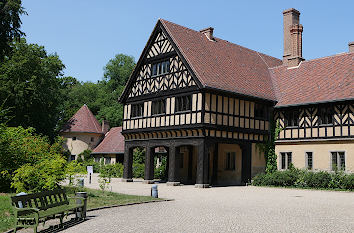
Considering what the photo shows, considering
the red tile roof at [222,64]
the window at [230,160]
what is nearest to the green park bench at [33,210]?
the red tile roof at [222,64]

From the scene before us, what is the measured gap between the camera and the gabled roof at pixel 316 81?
26.3 metres

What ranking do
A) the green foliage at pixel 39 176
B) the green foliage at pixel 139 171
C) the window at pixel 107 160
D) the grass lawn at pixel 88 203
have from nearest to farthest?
1. the grass lawn at pixel 88 203
2. the green foliage at pixel 39 176
3. the green foliage at pixel 139 171
4. the window at pixel 107 160

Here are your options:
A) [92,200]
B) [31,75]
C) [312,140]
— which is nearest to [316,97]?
[312,140]

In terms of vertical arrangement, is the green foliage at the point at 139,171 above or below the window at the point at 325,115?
below

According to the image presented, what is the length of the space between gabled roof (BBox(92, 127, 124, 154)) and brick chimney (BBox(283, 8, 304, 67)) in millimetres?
20257

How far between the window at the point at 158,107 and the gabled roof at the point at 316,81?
834 centimetres

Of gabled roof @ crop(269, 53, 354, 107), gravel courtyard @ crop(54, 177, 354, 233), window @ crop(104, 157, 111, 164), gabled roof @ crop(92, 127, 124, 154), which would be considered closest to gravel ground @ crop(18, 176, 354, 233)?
gravel courtyard @ crop(54, 177, 354, 233)

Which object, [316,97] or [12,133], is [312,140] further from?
[12,133]

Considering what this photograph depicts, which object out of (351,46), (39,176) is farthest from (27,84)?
(351,46)

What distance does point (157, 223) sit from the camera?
10.6 metres

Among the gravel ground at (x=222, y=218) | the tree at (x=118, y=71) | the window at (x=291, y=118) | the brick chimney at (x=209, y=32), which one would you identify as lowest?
the gravel ground at (x=222, y=218)

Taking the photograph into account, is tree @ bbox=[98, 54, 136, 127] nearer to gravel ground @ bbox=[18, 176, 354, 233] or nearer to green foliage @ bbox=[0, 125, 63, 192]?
→ green foliage @ bbox=[0, 125, 63, 192]

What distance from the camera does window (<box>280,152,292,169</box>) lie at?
1116 inches

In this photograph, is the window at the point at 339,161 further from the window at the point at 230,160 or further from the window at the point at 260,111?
the window at the point at 230,160
